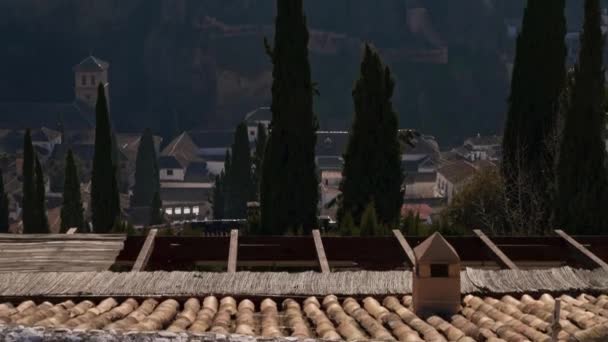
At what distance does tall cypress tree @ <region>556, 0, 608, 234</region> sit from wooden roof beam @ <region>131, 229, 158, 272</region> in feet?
31.0

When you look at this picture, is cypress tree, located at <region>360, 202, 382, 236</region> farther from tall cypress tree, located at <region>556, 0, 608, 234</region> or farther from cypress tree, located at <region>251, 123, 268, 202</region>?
cypress tree, located at <region>251, 123, 268, 202</region>

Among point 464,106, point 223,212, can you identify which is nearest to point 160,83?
point 464,106

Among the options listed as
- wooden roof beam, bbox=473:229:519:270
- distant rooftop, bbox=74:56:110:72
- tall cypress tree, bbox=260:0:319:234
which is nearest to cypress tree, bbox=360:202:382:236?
wooden roof beam, bbox=473:229:519:270

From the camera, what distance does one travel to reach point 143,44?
118062 mm

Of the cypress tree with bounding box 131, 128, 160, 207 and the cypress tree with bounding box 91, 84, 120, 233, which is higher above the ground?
the cypress tree with bounding box 91, 84, 120, 233

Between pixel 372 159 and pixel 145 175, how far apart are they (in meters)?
57.5

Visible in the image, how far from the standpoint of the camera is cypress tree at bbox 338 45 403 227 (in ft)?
76.7

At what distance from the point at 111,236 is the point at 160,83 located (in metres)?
104

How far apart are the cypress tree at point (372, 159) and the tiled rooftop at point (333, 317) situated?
13.5 m

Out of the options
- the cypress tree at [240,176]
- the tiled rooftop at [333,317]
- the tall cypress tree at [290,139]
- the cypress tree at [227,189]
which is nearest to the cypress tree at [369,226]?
the tall cypress tree at [290,139]

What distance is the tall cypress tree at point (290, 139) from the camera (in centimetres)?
2317

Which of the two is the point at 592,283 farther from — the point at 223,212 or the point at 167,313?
the point at 223,212

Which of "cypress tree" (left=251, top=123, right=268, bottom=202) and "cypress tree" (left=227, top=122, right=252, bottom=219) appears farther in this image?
"cypress tree" (left=227, top=122, right=252, bottom=219)

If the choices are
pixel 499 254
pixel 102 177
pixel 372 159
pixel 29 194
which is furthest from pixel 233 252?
pixel 29 194
